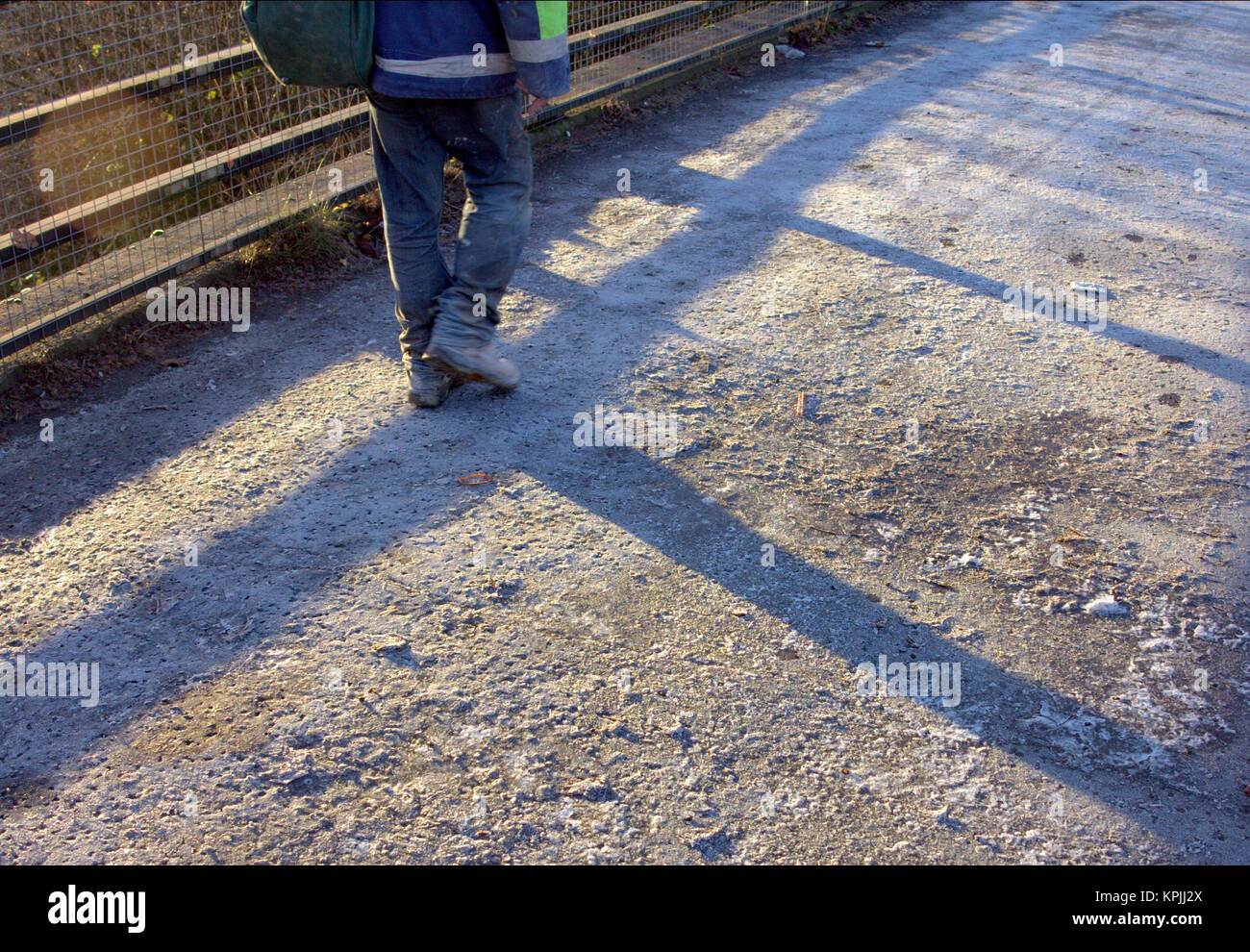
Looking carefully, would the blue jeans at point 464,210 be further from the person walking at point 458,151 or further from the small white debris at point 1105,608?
the small white debris at point 1105,608

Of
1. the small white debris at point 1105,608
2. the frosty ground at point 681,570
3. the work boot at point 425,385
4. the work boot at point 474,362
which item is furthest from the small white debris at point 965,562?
the work boot at point 425,385

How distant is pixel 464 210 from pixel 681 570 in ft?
5.13

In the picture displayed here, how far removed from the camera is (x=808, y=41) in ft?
29.7

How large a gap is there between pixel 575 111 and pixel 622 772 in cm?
532

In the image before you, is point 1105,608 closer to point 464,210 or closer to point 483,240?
point 483,240

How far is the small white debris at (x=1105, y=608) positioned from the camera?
298 centimetres

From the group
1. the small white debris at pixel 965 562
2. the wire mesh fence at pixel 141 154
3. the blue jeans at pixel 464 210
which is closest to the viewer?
the small white debris at pixel 965 562

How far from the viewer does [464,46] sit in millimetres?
3379

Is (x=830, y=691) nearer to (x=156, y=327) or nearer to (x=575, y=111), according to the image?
(x=156, y=327)

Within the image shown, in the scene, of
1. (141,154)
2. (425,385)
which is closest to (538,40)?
(425,385)

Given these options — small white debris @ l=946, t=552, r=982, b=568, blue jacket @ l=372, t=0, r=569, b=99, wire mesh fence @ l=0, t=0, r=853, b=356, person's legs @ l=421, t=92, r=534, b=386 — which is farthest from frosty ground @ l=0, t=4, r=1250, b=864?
blue jacket @ l=372, t=0, r=569, b=99

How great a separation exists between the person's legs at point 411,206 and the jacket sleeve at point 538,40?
423 mm

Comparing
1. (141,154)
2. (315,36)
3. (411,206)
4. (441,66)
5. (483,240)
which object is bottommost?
(483,240)

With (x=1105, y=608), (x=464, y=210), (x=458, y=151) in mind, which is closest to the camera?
(x=1105, y=608)
